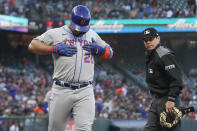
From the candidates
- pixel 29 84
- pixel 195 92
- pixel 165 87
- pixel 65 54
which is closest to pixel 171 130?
pixel 165 87

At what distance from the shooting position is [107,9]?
20438 mm

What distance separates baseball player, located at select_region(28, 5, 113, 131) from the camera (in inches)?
175

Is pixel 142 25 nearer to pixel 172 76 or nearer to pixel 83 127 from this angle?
pixel 172 76

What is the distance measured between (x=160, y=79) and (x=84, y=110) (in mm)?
1034

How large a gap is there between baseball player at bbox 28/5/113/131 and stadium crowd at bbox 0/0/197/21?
1462cm

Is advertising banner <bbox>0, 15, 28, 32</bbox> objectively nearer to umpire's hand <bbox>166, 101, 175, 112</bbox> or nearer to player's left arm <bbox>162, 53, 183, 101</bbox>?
player's left arm <bbox>162, 53, 183, 101</bbox>

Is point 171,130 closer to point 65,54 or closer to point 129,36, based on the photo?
point 65,54

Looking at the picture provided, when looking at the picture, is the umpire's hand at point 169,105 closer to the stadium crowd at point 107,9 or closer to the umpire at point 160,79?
the umpire at point 160,79

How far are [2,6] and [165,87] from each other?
16.0m

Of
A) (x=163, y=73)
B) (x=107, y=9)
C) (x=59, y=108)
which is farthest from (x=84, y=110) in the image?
(x=107, y=9)

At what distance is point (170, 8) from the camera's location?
19.7 metres

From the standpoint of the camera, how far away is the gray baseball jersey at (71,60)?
4.49 metres

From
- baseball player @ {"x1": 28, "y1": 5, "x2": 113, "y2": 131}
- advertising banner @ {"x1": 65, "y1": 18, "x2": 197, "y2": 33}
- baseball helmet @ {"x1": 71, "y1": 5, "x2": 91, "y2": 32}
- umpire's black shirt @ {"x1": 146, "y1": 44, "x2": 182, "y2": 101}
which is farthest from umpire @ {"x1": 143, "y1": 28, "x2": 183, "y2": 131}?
advertising banner @ {"x1": 65, "y1": 18, "x2": 197, "y2": 33}

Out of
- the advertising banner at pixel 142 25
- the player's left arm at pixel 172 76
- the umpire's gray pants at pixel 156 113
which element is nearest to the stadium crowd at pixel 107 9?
the advertising banner at pixel 142 25
